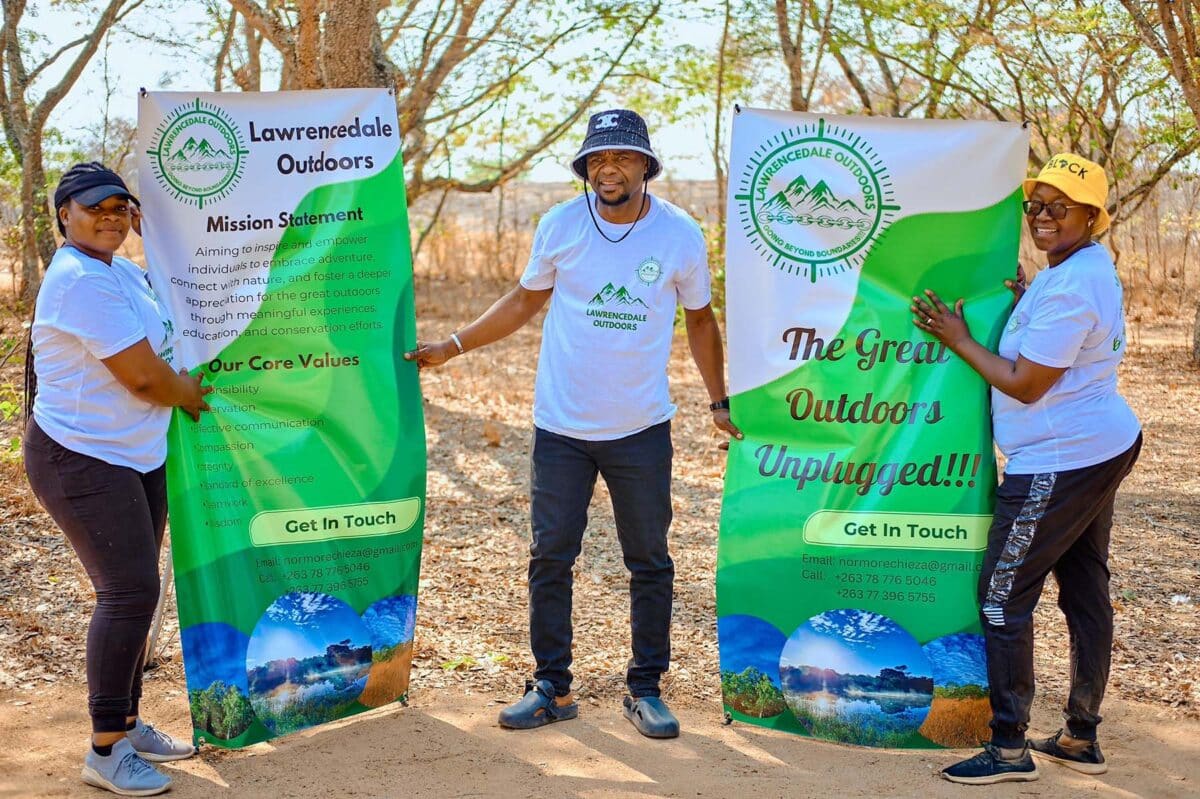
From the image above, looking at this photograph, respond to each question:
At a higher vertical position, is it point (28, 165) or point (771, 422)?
point (28, 165)

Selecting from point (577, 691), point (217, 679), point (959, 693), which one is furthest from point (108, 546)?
point (959, 693)

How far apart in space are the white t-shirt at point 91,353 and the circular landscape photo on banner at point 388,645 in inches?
37.4

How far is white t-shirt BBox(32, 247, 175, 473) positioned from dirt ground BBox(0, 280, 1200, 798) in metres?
1.06

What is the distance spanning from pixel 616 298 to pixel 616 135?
50cm

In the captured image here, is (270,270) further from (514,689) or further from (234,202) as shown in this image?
(514,689)

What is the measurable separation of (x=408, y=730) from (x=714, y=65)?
8231 mm

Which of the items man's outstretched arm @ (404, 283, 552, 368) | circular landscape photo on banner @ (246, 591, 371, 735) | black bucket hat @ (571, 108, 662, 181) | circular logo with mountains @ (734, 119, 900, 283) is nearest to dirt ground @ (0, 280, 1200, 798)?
circular landscape photo on banner @ (246, 591, 371, 735)

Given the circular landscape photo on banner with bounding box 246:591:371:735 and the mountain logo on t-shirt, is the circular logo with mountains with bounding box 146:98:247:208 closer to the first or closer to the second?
the mountain logo on t-shirt

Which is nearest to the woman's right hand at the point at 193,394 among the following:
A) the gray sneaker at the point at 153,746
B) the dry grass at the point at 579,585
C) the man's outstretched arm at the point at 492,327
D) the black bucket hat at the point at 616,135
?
the man's outstretched arm at the point at 492,327

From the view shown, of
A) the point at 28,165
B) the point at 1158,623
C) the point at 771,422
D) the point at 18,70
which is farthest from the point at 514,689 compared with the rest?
the point at 18,70

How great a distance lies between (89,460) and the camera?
134 inches

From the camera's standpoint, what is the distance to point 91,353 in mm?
3355

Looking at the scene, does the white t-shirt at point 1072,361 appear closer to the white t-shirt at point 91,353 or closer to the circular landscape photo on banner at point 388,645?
the circular landscape photo on banner at point 388,645

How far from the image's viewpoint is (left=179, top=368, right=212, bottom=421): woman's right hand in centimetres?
368
